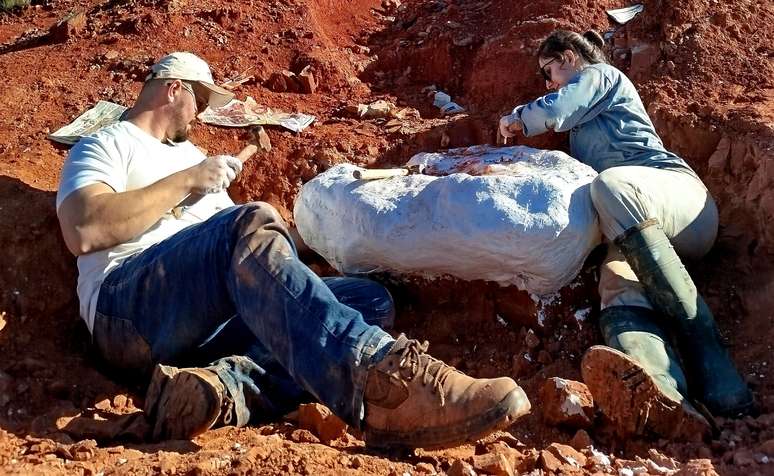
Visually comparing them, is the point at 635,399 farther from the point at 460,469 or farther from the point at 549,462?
the point at 460,469

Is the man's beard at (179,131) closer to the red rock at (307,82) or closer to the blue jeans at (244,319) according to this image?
the blue jeans at (244,319)

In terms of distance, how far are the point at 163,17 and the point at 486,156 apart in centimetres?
280

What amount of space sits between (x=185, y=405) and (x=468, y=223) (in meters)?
1.41

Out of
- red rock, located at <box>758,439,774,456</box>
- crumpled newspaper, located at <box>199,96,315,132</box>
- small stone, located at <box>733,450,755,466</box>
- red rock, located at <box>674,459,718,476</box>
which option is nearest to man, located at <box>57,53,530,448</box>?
red rock, located at <box>674,459,718,476</box>

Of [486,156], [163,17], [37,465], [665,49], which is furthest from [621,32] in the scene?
[37,465]

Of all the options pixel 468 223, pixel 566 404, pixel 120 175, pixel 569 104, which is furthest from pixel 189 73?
pixel 566 404

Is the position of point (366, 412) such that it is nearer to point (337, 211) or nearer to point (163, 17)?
point (337, 211)

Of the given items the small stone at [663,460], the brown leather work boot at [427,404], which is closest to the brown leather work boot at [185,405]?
the brown leather work boot at [427,404]

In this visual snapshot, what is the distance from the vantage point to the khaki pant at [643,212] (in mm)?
3359

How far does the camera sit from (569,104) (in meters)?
3.75

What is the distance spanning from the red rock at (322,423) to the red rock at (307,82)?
301 centimetres

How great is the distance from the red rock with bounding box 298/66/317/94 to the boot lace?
10.5 feet

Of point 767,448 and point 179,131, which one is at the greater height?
point 179,131

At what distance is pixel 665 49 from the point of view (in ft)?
15.7
